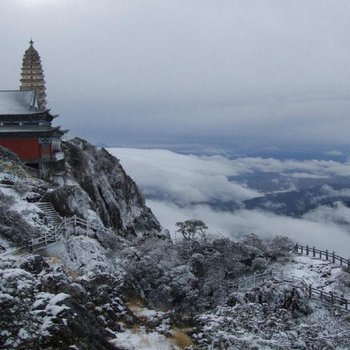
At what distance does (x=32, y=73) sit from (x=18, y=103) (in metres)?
36.9

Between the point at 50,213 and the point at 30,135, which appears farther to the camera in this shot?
the point at 30,135

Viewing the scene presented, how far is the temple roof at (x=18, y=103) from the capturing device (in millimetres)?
60781

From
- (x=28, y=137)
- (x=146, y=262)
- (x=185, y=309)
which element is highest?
(x=28, y=137)

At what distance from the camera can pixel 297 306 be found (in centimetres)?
3534

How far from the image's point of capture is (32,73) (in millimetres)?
97500

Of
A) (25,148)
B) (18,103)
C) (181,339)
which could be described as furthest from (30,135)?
(181,339)

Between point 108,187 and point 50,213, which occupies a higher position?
point 50,213

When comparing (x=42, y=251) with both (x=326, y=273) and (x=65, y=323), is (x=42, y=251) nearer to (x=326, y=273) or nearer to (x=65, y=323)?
(x=65, y=323)

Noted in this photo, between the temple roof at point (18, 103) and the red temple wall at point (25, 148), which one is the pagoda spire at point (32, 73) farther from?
the red temple wall at point (25, 148)

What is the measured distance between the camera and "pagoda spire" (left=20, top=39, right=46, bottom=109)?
96875mm

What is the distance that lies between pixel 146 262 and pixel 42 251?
7136 millimetres

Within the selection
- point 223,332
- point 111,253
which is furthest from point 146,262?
point 223,332

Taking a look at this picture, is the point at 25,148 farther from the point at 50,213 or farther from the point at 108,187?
the point at 50,213

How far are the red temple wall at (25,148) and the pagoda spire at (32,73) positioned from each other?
126ft
